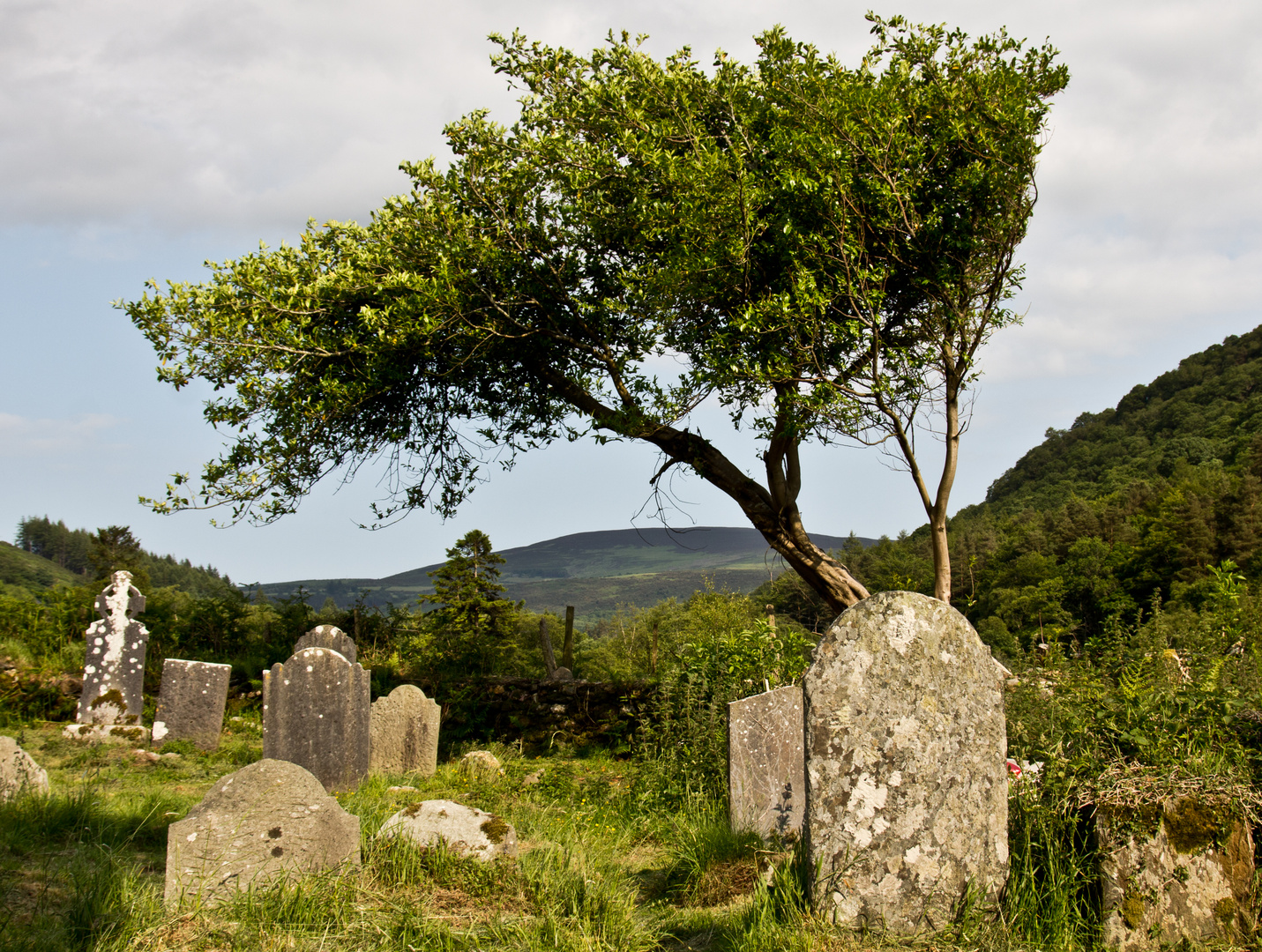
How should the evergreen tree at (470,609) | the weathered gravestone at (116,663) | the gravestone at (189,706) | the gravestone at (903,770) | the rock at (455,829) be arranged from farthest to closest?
the evergreen tree at (470,609) < the weathered gravestone at (116,663) < the gravestone at (189,706) < the rock at (455,829) < the gravestone at (903,770)

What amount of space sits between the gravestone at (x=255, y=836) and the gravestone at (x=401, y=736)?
18.7ft

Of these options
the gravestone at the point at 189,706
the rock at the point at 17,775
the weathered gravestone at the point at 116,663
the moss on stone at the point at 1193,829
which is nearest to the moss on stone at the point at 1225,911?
the moss on stone at the point at 1193,829

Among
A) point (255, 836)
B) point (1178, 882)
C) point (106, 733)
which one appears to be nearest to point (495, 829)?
point (255, 836)

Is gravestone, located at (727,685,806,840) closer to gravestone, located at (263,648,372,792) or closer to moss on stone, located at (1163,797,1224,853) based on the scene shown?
moss on stone, located at (1163,797,1224,853)

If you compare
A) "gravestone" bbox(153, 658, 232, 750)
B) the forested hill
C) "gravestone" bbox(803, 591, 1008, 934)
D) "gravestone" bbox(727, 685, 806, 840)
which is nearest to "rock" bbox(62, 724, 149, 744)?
"gravestone" bbox(153, 658, 232, 750)

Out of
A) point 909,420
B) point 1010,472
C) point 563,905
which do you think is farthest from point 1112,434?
point 563,905

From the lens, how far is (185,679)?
41.5 feet

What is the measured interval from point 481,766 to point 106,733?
630 cm

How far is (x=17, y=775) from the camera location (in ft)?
24.0

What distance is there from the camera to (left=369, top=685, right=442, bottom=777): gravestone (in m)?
11.1

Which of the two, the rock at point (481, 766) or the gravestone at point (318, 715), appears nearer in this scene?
the gravestone at point (318, 715)

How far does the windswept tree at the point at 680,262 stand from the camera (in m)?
10.6

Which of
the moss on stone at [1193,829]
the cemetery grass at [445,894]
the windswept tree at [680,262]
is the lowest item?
the cemetery grass at [445,894]

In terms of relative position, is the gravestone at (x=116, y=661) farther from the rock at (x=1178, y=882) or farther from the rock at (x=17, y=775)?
the rock at (x=1178, y=882)
